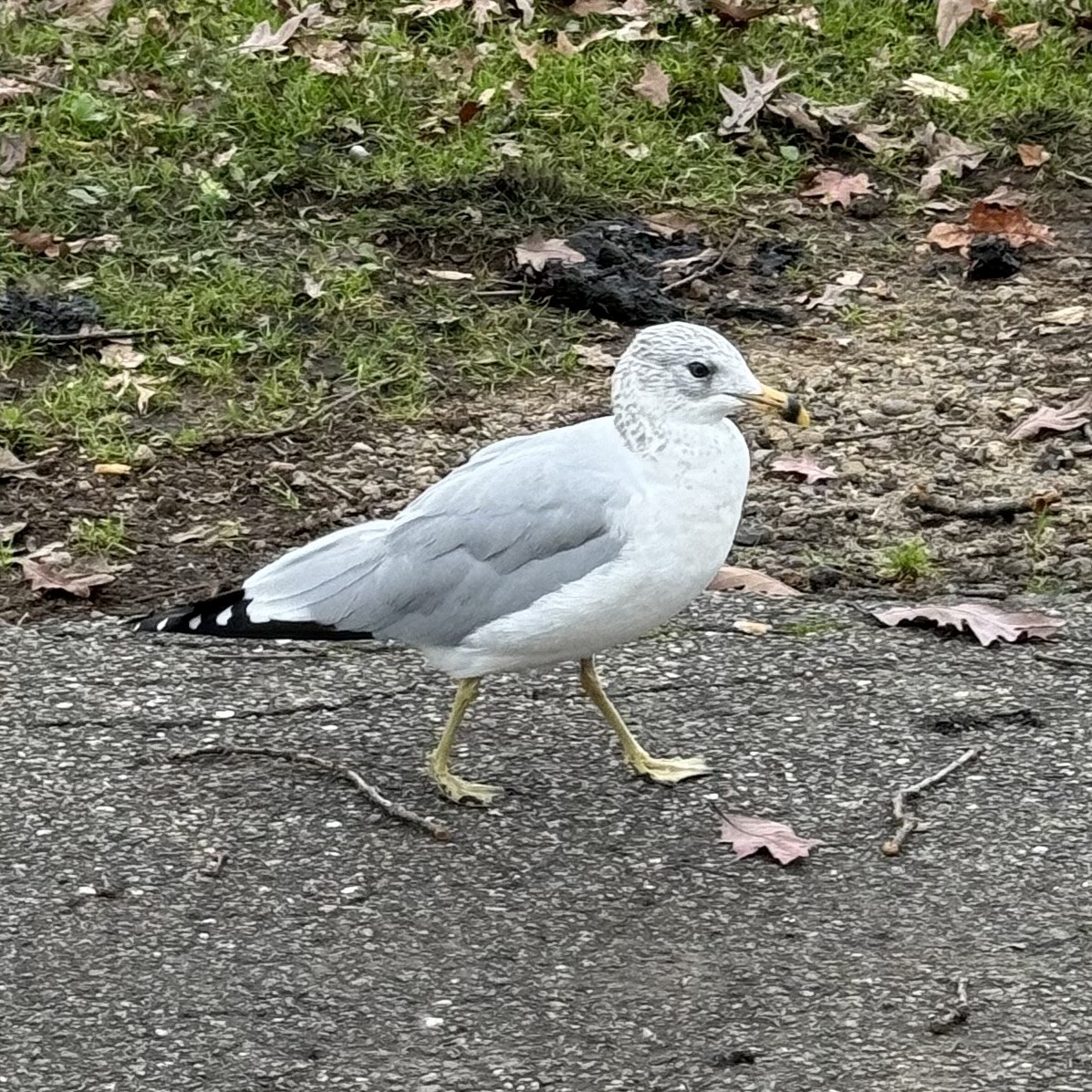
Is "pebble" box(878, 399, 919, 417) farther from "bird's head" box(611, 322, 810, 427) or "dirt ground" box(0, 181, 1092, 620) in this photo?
"bird's head" box(611, 322, 810, 427)

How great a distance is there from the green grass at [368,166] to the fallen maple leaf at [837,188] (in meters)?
0.10

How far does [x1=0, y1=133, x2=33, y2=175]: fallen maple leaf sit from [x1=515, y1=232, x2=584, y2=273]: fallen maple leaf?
2201mm

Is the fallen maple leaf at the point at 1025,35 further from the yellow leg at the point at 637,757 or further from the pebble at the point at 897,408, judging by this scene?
the yellow leg at the point at 637,757

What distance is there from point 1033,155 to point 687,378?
432 cm

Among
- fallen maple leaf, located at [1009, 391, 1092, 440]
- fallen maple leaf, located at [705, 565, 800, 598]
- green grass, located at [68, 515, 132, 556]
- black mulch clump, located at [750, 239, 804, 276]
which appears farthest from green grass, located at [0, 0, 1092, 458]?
fallen maple leaf, located at [705, 565, 800, 598]

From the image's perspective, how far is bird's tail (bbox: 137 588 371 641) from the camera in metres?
4.50

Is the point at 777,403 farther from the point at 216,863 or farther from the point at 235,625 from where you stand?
the point at 216,863

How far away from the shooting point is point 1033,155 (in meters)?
8.16

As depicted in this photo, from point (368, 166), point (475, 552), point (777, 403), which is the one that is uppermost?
point (777, 403)

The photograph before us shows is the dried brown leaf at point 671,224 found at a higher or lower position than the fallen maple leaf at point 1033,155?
lower

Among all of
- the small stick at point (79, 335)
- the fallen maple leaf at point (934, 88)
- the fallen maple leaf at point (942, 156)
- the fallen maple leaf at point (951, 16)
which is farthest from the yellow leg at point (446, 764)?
the fallen maple leaf at point (951, 16)

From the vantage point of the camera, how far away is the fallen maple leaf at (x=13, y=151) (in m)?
8.14

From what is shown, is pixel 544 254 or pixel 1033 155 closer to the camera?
pixel 544 254

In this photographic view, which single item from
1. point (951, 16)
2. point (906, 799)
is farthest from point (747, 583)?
point (951, 16)
